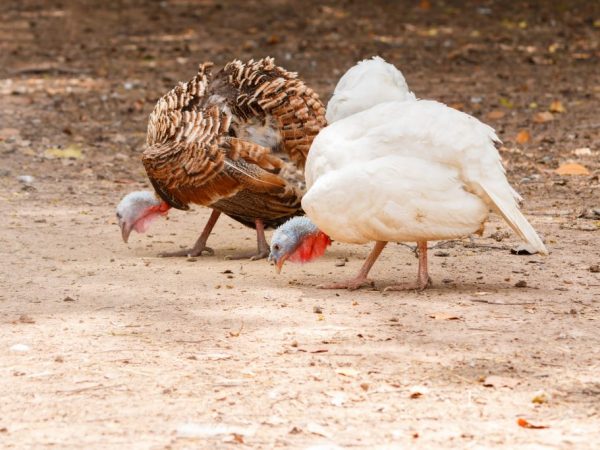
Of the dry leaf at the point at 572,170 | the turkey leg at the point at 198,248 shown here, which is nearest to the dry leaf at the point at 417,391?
the turkey leg at the point at 198,248

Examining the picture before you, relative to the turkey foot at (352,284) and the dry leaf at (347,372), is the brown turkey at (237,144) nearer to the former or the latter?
the turkey foot at (352,284)

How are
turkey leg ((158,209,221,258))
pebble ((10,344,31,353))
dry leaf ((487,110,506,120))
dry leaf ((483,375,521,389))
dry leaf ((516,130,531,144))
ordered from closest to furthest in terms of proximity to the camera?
1. dry leaf ((483,375,521,389))
2. pebble ((10,344,31,353))
3. turkey leg ((158,209,221,258))
4. dry leaf ((516,130,531,144))
5. dry leaf ((487,110,506,120))

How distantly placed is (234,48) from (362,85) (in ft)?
29.0

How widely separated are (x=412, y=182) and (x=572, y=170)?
153 inches

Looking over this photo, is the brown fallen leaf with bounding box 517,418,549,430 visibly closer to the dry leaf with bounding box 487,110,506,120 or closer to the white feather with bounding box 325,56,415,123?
the white feather with bounding box 325,56,415,123

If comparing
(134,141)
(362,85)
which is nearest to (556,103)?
(134,141)

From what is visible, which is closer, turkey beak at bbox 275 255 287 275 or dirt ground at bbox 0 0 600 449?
dirt ground at bbox 0 0 600 449

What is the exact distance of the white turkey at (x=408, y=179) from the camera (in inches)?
196

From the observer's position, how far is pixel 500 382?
3986 mm

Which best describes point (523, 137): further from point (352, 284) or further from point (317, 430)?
point (317, 430)

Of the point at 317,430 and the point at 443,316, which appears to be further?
the point at 443,316

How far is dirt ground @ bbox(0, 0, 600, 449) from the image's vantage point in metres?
3.66

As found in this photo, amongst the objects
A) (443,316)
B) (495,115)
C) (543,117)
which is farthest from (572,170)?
(443,316)

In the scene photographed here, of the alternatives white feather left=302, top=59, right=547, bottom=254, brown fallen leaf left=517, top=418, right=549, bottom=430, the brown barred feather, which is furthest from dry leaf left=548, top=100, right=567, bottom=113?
brown fallen leaf left=517, top=418, right=549, bottom=430
